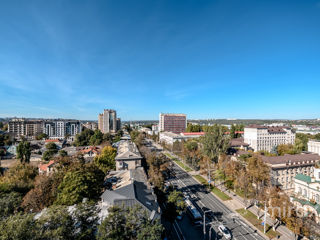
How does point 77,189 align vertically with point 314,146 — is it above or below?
above

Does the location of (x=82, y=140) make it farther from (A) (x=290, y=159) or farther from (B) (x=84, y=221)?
(A) (x=290, y=159)

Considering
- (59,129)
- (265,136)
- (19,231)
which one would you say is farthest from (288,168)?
(59,129)

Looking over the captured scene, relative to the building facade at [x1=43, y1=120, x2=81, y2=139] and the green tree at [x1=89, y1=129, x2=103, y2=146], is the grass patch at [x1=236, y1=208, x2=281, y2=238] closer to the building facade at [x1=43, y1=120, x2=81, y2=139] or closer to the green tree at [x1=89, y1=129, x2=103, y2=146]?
the green tree at [x1=89, y1=129, x2=103, y2=146]

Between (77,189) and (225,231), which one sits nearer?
(77,189)

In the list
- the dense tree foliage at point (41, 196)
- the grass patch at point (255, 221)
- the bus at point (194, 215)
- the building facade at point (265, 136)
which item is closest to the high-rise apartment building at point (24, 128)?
the dense tree foliage at point (41, 196)

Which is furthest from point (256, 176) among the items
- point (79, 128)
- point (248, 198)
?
point (79, 128)

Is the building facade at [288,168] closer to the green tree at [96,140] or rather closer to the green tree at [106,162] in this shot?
the green tree at [106,162]
